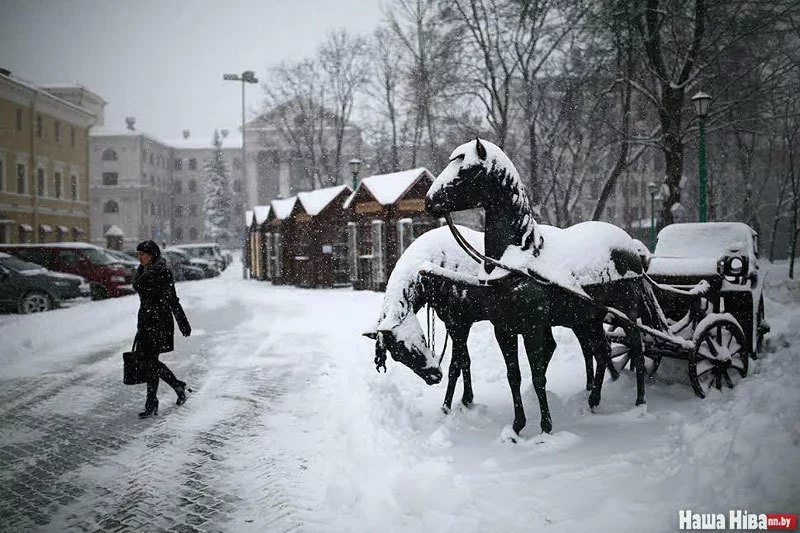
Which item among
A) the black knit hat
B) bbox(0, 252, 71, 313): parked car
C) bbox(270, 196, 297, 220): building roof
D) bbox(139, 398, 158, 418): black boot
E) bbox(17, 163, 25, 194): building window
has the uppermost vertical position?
bbox(17, 163, 25, 194): building window

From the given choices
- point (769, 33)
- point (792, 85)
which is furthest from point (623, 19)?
point (792, 85)

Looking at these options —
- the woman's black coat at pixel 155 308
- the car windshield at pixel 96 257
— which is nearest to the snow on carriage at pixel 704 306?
the woman's black coat at pixel 155 308

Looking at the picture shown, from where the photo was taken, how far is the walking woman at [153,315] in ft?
21.0

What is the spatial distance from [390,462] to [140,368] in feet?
11.5

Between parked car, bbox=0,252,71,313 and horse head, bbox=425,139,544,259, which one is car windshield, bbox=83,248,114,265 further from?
horse head, bbox=425,139,544,259

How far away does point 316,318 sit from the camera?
14.9m

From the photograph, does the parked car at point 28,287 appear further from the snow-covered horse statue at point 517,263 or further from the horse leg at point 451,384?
the snow-covered horse statue at point 517,263

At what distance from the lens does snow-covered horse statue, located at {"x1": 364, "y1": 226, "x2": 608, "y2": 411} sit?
527cm

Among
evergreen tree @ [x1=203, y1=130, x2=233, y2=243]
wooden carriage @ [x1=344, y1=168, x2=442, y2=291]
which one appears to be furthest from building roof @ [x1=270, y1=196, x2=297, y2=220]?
evergreen tree @ [x1=203, y1=130, x2=233, y2=243]

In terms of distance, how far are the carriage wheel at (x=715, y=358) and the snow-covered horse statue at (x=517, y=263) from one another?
1.00 meters

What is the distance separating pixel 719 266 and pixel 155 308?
6743mm

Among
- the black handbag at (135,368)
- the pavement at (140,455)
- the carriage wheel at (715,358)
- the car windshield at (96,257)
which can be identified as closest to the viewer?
the pavement at (140,455)

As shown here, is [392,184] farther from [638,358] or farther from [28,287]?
[638,358]

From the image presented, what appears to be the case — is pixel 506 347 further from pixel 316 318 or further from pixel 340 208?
pixel 340 208
